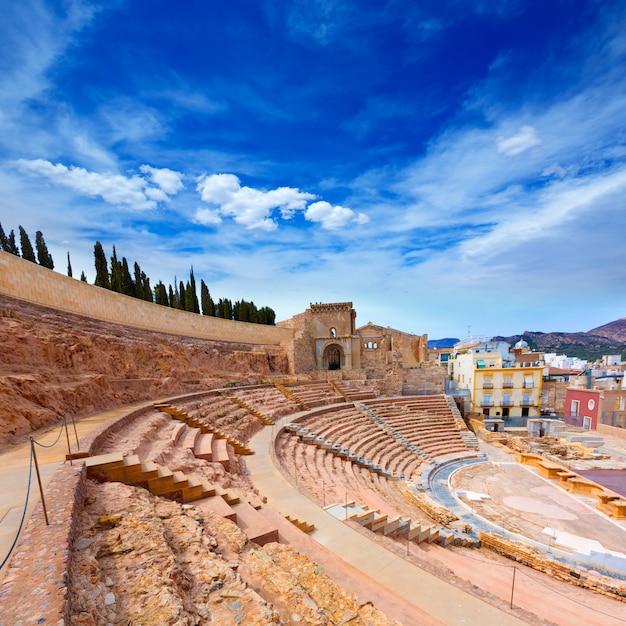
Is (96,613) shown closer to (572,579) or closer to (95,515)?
(95,515)

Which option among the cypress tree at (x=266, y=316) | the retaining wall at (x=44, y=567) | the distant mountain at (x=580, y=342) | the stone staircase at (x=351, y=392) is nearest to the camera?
the retaining wall at (x=44, y=567)

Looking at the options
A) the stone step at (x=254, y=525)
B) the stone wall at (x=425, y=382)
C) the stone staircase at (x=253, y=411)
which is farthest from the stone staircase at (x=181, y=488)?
the stone wall at (x=425, y=382)

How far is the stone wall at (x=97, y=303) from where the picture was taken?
11.6m

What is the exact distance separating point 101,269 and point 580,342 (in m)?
171

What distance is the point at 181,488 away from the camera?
571cm

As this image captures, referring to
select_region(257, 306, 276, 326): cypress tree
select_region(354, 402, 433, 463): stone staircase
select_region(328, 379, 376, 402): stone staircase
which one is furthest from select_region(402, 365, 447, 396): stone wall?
select_region(257, 306, 276, 326): cypress tree

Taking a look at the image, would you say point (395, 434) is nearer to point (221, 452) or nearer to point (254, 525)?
point (221, 452)

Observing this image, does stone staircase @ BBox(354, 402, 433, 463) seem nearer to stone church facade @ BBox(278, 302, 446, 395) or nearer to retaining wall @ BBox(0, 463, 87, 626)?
stone church facade @ BBox(278, 302, 446, 395)

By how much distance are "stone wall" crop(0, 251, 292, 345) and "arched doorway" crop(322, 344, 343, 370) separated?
848 centimetres

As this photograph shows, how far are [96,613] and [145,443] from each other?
6073 millimetres

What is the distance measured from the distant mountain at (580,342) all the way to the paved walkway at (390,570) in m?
121

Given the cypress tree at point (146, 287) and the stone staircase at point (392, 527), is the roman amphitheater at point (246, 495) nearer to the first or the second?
the stone staircase at point (392, 527)

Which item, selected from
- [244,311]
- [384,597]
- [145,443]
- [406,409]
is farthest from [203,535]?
[244,311]

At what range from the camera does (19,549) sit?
294 centimetres
